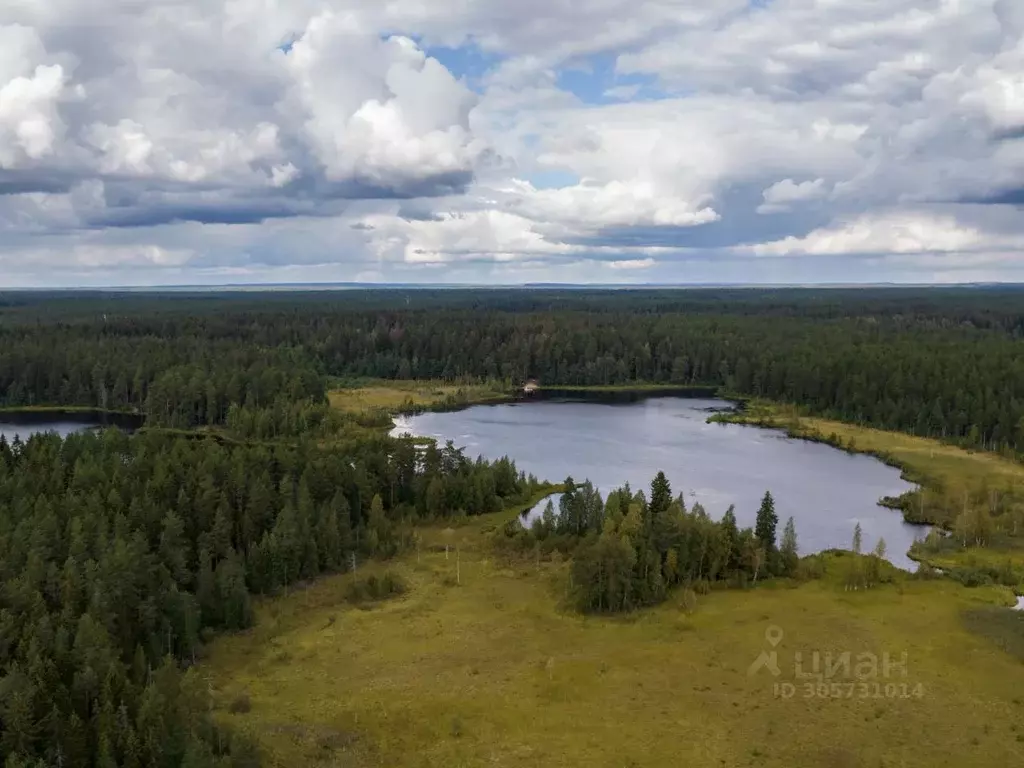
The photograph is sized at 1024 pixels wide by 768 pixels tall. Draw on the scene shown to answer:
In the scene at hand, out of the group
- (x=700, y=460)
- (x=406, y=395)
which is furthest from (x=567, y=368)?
(x=700, y=460)

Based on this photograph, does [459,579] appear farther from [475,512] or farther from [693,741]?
[693,741]

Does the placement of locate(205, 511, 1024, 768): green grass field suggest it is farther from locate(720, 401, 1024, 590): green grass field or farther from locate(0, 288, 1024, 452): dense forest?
locate(0, 288, 1024, 452): dense forest

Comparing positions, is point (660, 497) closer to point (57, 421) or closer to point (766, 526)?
point (766, 526)

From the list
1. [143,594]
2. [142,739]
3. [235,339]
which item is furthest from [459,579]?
[235,339]

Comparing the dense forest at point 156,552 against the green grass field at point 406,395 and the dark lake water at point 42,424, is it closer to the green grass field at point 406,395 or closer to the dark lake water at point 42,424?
the dark lake water at point 42,424

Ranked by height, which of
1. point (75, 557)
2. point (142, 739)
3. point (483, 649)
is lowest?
point (483, 649)
